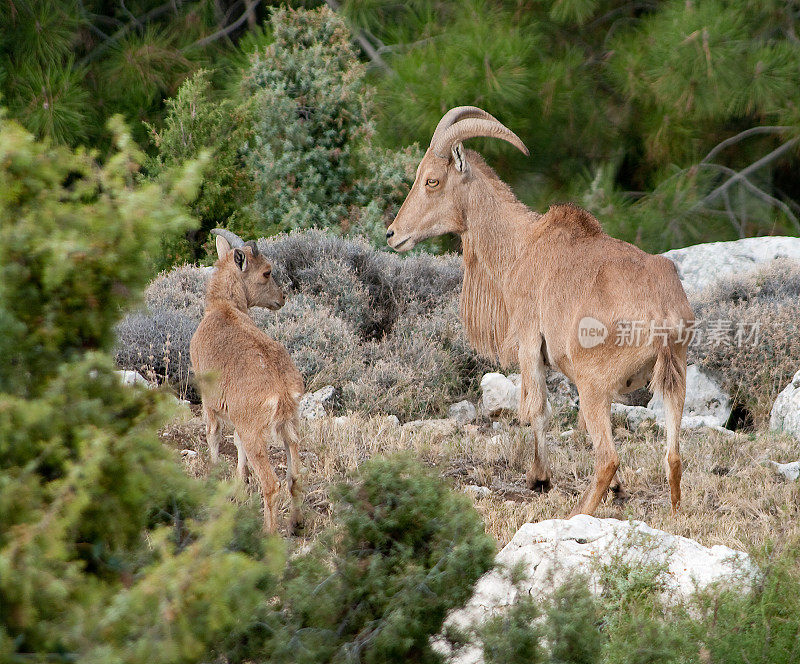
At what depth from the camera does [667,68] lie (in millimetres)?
11656

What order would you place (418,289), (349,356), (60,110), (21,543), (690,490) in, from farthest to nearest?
1. (60,110)
2. (418,289)
3. (349,356)
4. (690,490)
5. (21,543)

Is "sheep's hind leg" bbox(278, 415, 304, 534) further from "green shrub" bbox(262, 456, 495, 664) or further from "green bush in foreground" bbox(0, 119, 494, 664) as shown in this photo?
"green bush in foreground" bbox(0, 119, 494, 664)

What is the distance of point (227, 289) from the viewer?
6539 millimetres

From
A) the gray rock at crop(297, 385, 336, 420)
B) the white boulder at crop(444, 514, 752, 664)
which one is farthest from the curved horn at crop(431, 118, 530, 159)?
the white boulder at crop(444, 514, 752, 664)

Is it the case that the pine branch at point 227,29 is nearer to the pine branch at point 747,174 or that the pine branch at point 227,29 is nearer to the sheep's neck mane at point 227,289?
the pine branch at point 747,174

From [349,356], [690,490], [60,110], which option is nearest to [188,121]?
[60,110]

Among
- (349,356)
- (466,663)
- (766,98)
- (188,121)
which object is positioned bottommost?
(466,663)

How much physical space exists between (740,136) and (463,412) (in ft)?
22.9

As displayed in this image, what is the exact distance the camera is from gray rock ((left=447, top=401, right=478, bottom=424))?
8297mm

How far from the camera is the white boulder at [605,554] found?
4117mm

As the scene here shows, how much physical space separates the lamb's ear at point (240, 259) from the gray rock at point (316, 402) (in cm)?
148

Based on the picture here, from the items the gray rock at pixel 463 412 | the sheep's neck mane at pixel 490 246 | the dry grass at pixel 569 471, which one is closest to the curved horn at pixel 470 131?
A: the sheep's neck mane at pixel 490 246

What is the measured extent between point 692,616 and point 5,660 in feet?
9.59

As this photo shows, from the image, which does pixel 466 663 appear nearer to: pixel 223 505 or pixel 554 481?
pixel 223 505
